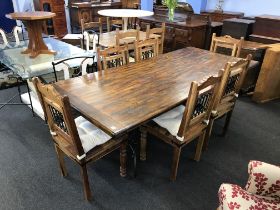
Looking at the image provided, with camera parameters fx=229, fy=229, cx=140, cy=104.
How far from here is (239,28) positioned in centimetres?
364

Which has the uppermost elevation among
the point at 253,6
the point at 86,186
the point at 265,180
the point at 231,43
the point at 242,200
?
the point at 253,6

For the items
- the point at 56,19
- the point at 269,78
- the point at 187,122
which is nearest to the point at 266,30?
the point at 269,78

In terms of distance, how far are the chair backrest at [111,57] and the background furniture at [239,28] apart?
215cm

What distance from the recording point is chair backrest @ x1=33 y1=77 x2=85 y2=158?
1355 millimetres

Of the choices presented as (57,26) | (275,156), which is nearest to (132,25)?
(57,26)

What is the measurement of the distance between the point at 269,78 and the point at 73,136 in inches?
110

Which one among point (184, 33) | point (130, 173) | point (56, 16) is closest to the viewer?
point (130, 173)

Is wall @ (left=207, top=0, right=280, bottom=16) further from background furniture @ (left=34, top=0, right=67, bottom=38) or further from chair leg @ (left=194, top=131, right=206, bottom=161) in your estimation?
chair leg @ (left=194, top=131, right=206, bottom=161)

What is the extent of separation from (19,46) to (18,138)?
61.5 inches

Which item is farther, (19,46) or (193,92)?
(19,46)

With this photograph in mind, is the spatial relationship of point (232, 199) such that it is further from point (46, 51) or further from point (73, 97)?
point (46, 51)

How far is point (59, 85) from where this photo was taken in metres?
1.90

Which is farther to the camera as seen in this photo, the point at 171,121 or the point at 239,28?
the point at 239,28

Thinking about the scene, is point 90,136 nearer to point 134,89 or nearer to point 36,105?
point 134,89
